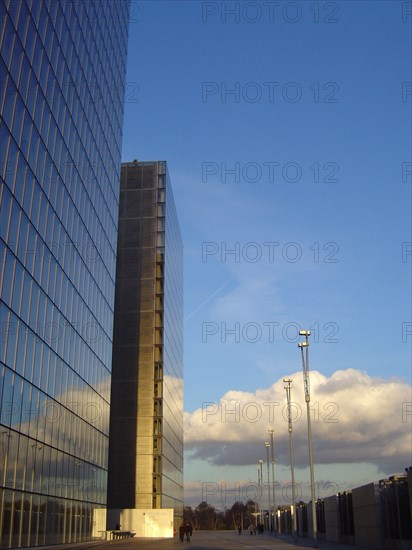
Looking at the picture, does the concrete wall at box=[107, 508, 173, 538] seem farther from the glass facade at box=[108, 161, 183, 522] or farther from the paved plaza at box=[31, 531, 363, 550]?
the paved plaza at box=[31, 531, 363, 550]

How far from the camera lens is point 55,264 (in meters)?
41.6

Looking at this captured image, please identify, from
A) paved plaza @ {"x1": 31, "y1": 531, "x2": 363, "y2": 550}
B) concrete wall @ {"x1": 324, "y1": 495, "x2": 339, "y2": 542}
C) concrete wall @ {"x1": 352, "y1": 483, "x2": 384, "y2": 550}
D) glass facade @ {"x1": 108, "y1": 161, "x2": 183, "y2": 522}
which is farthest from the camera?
glass facade @ {"x1": 108, "y1": 161, "x2": 183, "y2": 522}

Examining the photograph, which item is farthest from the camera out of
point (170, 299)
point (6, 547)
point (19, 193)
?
point (170, 299)

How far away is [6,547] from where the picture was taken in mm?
31953

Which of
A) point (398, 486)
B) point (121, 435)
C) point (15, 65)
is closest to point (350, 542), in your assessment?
point (398, 486)

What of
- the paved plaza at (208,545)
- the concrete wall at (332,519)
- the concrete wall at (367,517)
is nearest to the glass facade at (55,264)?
the paved plaza at (208,545)

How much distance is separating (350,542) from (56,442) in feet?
69.4

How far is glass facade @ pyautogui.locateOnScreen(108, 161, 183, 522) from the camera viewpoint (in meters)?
88.5

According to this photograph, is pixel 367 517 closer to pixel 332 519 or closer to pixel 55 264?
pixel 332 519

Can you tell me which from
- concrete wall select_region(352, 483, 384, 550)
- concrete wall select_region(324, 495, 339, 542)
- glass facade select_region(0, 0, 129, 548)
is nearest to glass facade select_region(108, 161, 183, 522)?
glass facade select_region(0, 0, 129, 548)

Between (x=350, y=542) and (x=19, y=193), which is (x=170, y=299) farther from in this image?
(x=19, y=193)

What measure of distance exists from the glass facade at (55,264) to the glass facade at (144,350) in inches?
1257

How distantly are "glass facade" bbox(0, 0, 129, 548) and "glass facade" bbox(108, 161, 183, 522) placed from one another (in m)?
31.9

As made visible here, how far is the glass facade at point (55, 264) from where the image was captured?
33.0 metres
